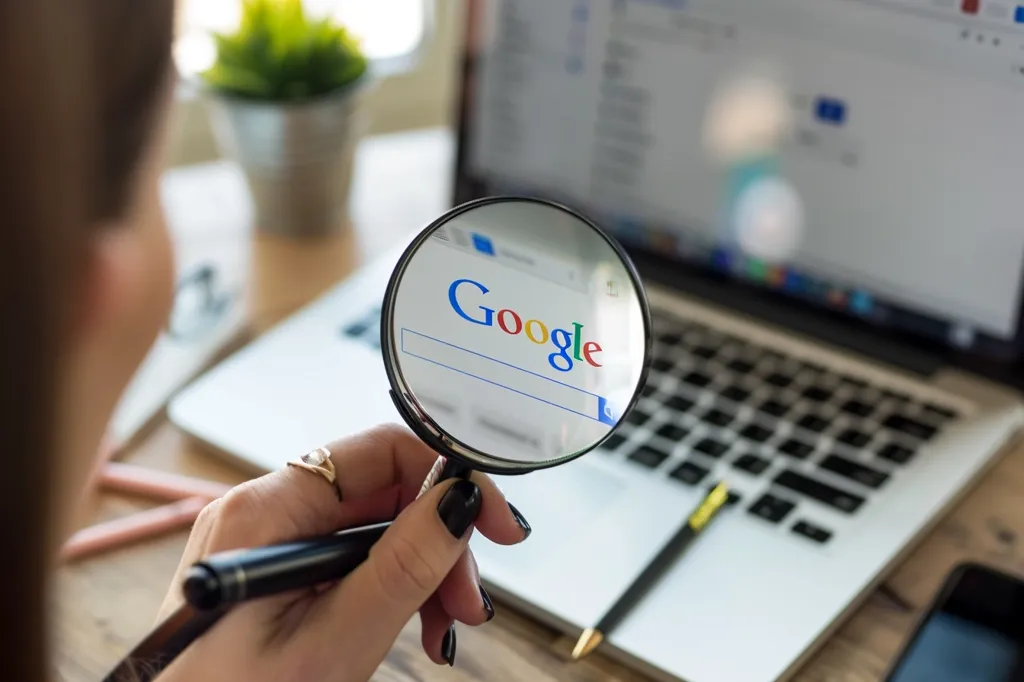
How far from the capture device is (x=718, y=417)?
2.68 feet

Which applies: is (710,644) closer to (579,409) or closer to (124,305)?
(579,409)

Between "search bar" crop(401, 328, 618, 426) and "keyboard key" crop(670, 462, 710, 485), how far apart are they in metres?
0.25

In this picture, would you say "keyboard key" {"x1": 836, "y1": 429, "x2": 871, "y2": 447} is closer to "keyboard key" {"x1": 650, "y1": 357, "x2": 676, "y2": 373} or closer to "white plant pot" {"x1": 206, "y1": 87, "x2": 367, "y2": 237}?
"keyboard key" {"x1": 650, "y1": 357, "x2": 676, "y2": 373}

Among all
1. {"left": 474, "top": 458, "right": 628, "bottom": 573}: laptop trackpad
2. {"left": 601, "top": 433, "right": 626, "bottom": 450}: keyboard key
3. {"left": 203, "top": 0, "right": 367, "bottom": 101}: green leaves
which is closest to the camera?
{"left": 474, "top": 458, "right": 628, "bottom": 573}: laptop trackpad

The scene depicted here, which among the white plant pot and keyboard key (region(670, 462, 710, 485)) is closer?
keyboard key (region(670, 462, 710, 485))

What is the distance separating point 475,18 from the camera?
96cm

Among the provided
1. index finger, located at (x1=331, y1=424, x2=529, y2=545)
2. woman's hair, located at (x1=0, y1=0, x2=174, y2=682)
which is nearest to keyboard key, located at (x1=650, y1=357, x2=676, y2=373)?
index finger, located at (x1=331, y1=424, x2=529, y2=545)

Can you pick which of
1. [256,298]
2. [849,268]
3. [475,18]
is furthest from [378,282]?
[849,268]

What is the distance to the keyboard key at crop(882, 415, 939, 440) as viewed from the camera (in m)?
0.80

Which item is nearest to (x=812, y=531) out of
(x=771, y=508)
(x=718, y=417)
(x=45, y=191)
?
(x=771, y=508)

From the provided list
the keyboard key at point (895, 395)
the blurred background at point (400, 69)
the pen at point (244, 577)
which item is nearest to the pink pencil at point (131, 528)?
the pen at point (244, 577)

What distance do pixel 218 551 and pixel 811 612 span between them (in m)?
0.34

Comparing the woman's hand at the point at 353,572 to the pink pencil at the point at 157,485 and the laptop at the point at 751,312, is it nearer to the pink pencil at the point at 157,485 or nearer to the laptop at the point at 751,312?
the laptop at the point at 751,312

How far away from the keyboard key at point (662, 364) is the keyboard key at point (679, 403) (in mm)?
39
